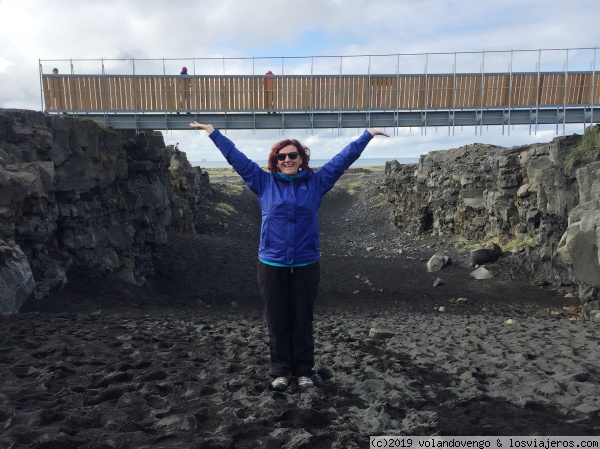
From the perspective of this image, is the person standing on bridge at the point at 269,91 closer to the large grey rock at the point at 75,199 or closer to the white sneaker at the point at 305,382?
the large grey rock at the point at 75,199

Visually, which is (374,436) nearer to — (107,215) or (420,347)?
(420,347)

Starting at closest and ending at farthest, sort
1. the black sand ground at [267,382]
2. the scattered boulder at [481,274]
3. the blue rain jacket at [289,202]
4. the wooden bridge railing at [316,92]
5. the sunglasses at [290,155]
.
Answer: the black sand ground at [267,382] < the blue rain jacket at [289,202] < the sunglasses at [290,155] < the scattered boulder at [481,274] < the wooden bridge railing at [316,92]

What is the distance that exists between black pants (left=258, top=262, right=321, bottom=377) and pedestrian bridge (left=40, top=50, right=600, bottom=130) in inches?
708

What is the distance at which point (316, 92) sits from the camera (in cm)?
2372

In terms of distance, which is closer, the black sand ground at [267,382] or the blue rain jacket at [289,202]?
the black sand ground at [267,382]

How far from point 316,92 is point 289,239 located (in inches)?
745

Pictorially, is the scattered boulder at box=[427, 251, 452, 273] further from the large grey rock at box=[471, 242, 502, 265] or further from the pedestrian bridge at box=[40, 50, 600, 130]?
the pedestrian bridge at box=[40, 50, 600, 130]

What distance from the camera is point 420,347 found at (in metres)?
9.21

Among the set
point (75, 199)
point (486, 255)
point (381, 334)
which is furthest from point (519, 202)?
point (75, 199)

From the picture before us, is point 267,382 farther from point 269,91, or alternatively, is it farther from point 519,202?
point 519,202

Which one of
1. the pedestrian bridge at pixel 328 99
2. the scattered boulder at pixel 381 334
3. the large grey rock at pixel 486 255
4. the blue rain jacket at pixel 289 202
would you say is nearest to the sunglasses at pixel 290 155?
the blue rain jacket at pixel 289 202

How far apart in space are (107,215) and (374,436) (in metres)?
17.8

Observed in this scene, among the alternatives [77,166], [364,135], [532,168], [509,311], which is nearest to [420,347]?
[364,135]

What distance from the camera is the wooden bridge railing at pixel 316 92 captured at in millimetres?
22766
